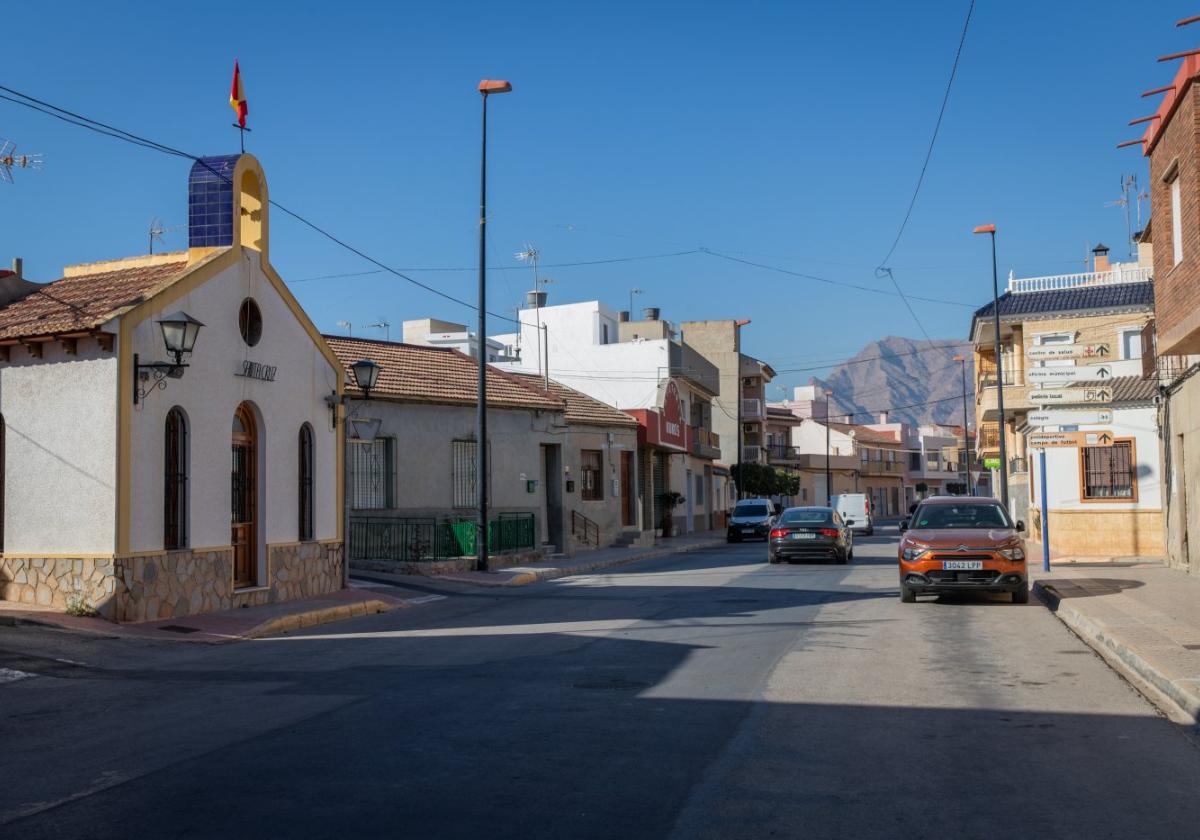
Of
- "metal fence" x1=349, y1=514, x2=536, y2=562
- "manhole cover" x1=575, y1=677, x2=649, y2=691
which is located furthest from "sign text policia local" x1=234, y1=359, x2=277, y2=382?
"manhole cover" x1=575, y1=677, x2=649, y2=691

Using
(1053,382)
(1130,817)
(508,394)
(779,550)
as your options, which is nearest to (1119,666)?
(1130,817)

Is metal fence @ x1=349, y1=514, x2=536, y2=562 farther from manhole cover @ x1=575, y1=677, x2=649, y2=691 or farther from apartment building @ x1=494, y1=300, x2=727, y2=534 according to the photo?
apartment building @ x1=494, y1=300, x2=727, y2=534

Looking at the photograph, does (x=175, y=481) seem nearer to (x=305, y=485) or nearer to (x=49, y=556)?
(x=49, y=556)

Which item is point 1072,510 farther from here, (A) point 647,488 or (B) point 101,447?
(B) point 101,447

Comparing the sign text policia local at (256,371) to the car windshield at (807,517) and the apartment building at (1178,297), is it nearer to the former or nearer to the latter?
the apartment building at (1178,297)

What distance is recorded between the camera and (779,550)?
28125 mm

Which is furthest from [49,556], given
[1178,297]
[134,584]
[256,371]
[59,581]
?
[1178,297]

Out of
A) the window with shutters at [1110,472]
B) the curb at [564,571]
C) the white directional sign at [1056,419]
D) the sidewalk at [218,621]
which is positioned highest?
the white directional sign at [1056,419]

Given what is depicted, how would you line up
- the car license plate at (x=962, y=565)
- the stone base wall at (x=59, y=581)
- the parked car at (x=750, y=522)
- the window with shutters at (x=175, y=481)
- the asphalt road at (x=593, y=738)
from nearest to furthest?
the asphalt road at (x=593, y=738) → the stone base wall at (x=59, y=581) → the window with shutters at (x=175, y=481) → the car license plate at (x=962, y=565) → the parked car at (x=750, y=522)

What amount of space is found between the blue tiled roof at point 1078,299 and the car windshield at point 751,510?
40.9ft

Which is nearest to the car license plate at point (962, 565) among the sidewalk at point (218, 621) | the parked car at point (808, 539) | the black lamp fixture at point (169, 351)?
the sidewalk at point (218, 621)

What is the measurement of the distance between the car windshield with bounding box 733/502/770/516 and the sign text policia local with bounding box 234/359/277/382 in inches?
1286

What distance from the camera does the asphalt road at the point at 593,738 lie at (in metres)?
5.67

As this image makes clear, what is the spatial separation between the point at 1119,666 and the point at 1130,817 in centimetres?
582
